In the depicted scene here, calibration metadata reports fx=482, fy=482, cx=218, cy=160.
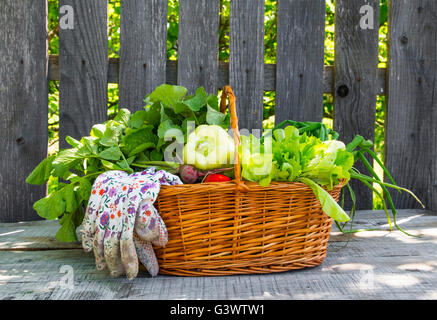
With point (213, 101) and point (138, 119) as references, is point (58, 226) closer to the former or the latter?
point (138, 119)

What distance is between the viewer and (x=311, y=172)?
145cm

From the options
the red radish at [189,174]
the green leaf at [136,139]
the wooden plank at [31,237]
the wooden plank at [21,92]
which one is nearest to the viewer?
the red radish at [189,174]

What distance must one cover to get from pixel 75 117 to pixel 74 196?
0.82 m

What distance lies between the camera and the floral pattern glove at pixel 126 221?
1.36 metres

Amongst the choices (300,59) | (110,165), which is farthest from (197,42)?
(110,165)

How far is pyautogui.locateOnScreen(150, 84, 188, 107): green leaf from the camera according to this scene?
164 cm

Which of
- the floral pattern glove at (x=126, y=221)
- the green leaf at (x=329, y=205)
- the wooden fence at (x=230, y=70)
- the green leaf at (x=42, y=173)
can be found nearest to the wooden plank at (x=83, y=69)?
the wooden fence at (x=230, y=70)

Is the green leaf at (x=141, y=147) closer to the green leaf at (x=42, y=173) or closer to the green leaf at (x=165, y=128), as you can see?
the green leaf at (x=165, y=128)

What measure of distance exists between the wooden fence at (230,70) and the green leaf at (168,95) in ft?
2.14

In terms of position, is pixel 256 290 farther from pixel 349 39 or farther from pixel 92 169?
pixel 349 39

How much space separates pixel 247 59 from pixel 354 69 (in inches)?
21.3

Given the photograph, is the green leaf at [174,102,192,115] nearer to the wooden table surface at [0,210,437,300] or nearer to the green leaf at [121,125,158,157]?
the green leaf at [121,125,158,157]

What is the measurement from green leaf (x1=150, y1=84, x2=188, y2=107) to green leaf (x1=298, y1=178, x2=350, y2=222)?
0.57 m

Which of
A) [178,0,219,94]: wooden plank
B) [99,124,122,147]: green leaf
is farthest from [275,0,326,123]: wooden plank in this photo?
[99,124,122,147]: green leaf
